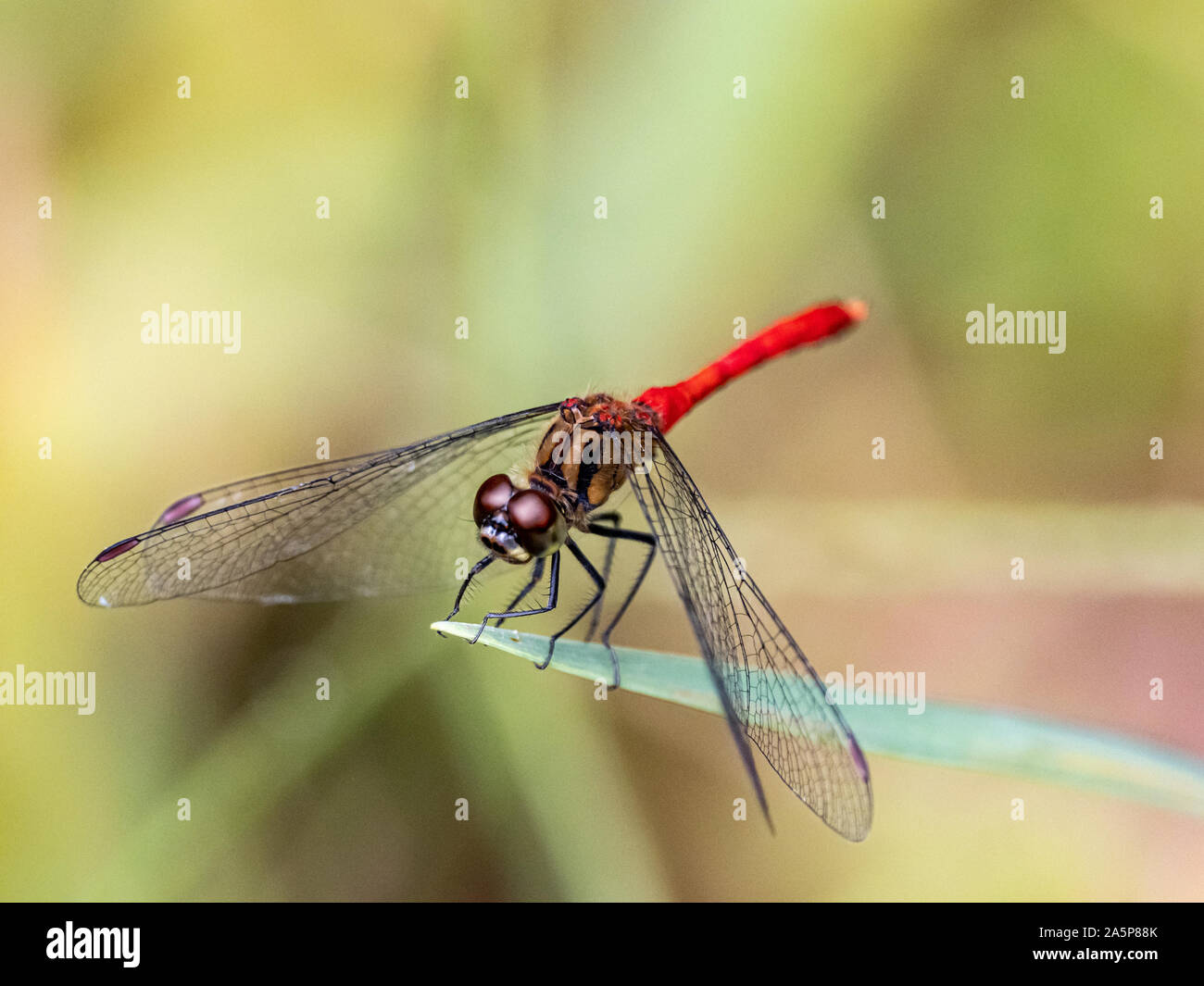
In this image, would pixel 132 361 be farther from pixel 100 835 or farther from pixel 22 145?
pixel 100 835

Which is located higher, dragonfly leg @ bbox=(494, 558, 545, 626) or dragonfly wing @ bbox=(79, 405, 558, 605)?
dragonfly wing @ bbox=(79, 405, 558, 605)

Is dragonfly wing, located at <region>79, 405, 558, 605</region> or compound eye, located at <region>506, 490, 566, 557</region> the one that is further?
dragonfly wing, located at <region>79, 405, 558, 605</region>

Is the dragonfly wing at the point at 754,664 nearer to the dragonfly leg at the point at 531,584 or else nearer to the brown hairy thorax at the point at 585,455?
the brown hairy thorax at the point at 585,455

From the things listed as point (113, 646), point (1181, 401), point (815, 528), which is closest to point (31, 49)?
point (113, 646)

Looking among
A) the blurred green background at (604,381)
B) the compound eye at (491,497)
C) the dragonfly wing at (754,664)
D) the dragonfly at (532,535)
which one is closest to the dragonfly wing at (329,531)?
the dragonfly at (532,535)

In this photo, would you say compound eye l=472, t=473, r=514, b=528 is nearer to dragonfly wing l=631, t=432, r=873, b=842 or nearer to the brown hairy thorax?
the brown hairy thorax

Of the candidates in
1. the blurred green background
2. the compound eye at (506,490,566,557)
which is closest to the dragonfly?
the compound eye at (506,490,566,557)

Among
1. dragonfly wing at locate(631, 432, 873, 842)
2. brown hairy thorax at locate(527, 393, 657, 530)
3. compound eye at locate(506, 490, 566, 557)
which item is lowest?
dragonfly wing at locate(631, 432, 873, 842)
